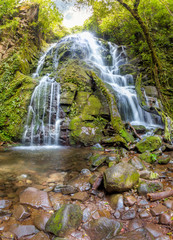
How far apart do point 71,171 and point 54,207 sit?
150 centimetres

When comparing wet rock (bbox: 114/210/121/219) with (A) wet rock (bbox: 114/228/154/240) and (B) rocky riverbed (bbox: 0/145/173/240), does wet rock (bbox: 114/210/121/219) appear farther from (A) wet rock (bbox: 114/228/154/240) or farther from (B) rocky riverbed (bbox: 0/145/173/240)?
(A) wet rock (bbox: 114/228/154/240)

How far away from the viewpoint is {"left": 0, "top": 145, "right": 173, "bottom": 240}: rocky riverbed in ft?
6.22

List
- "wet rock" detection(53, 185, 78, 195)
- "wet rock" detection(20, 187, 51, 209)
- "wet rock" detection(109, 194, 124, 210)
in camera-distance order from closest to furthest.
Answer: "wet rock" detection(109, 194, 124, 210), "wet rock" detection(20, 187, 51, 209), "wet rock" detection(53, 185, 78, 195)

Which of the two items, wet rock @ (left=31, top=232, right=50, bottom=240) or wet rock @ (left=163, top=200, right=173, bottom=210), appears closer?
wet rock @ (left=31, top=232, right=50, bottom=240)

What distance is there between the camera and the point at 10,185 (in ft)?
10.3

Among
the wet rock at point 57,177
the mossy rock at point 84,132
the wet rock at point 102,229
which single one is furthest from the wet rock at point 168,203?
the mossy rock at point 84,132

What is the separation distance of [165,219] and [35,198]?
213 centimetres

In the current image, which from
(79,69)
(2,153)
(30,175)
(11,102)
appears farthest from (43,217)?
(79,69)

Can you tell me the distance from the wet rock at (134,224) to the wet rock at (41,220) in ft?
3.97

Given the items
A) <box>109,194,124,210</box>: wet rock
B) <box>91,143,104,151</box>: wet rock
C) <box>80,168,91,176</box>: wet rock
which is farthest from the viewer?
<box>91,143,104,151</box>: wet rock

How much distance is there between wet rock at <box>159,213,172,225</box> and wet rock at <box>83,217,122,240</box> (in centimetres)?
58

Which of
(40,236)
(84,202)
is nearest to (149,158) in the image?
(84,202)

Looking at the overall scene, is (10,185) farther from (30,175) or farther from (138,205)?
(138,205)

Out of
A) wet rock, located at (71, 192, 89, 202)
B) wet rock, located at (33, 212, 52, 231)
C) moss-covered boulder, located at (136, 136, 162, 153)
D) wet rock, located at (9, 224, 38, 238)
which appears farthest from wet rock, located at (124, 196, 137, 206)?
moss-covered boulder, located at (136, 136, 162, 153)
